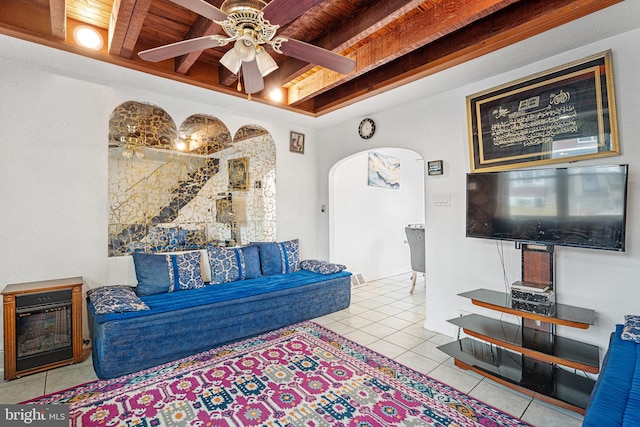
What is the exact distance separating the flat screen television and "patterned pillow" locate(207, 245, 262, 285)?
2.51 metres

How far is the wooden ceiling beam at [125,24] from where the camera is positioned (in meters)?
2.04

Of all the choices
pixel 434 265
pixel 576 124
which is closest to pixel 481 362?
pixel 434 265

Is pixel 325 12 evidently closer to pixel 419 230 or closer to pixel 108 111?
pixel 108 111

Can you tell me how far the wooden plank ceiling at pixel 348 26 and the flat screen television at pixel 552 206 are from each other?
1.07m

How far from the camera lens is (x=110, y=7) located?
239 cm

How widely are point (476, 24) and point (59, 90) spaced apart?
3.79m

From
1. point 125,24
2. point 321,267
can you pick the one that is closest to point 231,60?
point 125,24

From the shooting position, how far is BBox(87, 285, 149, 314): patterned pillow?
8.20 feet

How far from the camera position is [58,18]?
2162 millimetres

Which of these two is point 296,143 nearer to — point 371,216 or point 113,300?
point 371,216

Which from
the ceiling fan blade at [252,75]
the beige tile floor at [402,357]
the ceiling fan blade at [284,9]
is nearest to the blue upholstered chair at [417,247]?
the beige tile floor at [402,357]

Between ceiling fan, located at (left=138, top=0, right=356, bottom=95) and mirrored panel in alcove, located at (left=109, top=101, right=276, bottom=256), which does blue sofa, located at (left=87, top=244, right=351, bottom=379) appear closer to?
mirrored panel in alcove, located at (left=109, top=101, right=276, bottom=256)

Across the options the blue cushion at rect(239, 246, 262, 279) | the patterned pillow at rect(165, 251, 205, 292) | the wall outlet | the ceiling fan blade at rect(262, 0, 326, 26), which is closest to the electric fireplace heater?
the patterned pillow at rect(165, 251, 205, 292)

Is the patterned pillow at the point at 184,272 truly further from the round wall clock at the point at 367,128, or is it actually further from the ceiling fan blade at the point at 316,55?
the round wall clock at the point at 367,128
